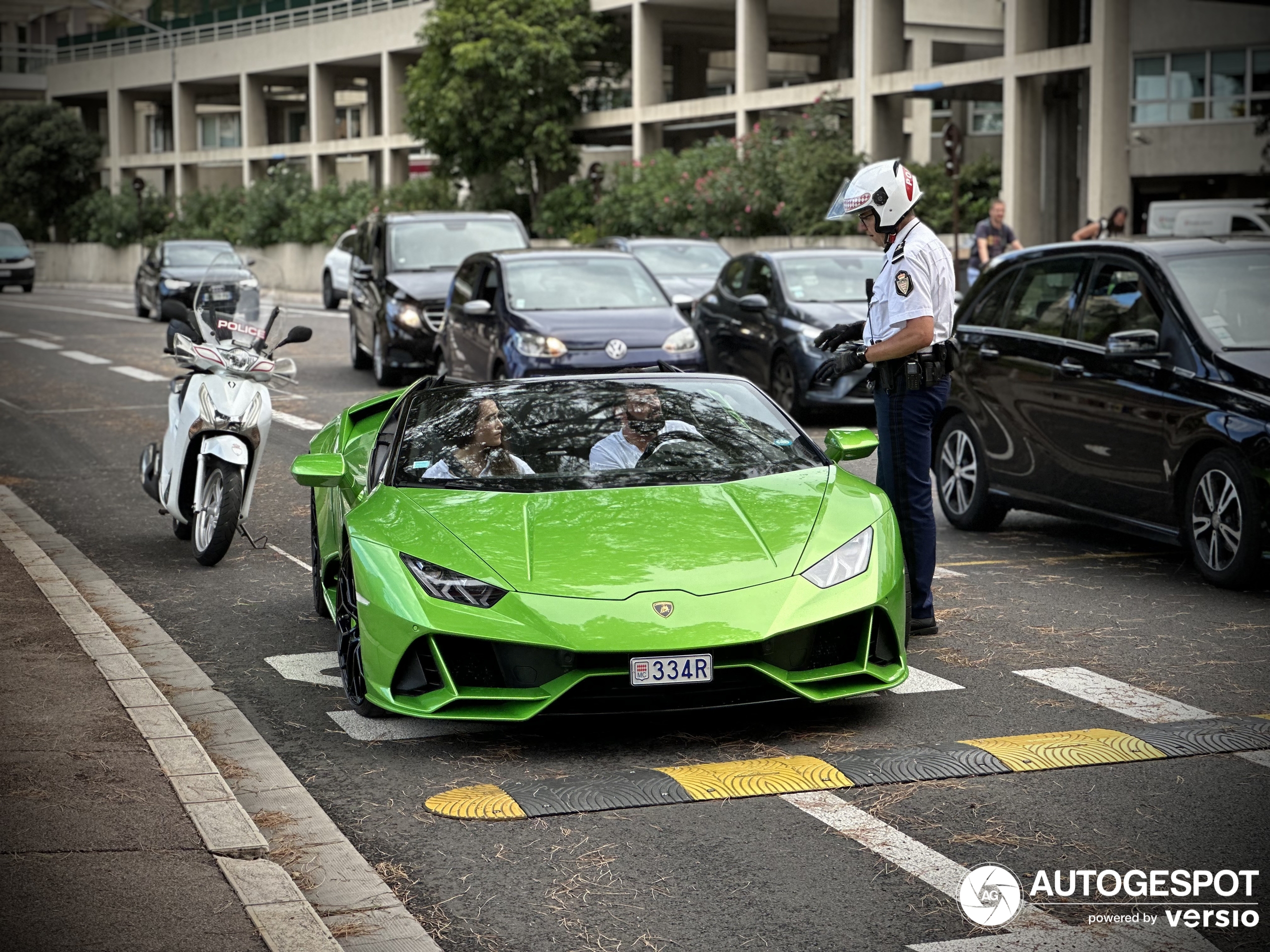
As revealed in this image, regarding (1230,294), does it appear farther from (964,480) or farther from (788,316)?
(788,316)

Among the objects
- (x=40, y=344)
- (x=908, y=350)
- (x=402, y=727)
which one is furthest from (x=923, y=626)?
(x=40, y=344)

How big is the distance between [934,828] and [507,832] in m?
1.22

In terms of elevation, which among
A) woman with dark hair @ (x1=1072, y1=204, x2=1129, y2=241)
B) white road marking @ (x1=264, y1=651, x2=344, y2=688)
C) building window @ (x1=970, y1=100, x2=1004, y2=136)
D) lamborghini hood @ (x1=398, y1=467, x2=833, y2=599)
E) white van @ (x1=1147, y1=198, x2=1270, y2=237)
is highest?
building window @ (x1=970, y1=100, x2=1004, y2=136)

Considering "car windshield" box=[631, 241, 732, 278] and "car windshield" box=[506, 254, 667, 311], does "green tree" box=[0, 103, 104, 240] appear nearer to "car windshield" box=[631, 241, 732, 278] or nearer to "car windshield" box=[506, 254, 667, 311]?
"car windshield" box=[631, 241, 732, 278]

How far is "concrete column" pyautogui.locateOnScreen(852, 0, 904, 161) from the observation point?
138ft

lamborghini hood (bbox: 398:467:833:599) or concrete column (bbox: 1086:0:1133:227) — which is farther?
concrete column (bbox: 1086:0:1133:227)

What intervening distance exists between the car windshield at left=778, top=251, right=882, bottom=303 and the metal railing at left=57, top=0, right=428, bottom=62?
45.5 metres

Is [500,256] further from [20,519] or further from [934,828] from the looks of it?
[934,828]

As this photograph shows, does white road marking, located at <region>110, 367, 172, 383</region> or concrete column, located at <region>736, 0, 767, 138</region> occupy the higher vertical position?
concrete column, located at <region>736, 0, 767, 138</region>

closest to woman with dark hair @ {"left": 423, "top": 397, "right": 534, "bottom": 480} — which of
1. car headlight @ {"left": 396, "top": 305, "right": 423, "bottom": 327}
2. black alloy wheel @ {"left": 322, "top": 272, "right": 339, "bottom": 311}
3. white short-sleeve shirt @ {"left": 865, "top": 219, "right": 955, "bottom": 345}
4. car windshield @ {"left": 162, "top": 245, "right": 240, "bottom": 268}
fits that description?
white short-sleeve shirt @ {"left": 865, "top": 219, "right": 955, "bottom": 345}

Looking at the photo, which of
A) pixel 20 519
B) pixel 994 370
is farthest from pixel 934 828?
pixel 20 519

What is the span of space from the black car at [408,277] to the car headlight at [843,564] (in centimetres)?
1321

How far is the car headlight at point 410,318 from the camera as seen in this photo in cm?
2052

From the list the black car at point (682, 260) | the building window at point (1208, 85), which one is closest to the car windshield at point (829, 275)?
the black car at point (682, 260)
